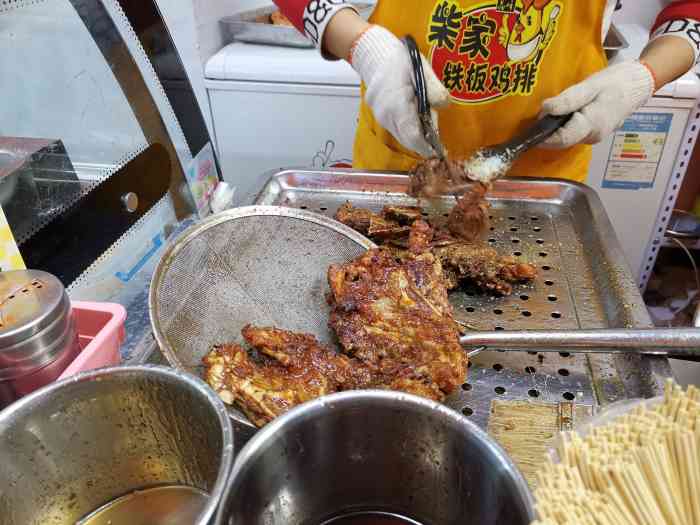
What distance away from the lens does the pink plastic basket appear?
4.17ft

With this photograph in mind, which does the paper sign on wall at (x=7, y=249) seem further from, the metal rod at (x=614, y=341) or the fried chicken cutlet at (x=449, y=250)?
the metal rod at (x=614, y=341)

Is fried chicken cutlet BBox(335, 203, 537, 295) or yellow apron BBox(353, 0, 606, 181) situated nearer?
fried chicken cutlet BBox(335, 203, 537, 295)

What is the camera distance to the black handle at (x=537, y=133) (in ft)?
6.49

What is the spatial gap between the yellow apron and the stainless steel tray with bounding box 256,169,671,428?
0.82ft

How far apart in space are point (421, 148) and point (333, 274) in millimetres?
716

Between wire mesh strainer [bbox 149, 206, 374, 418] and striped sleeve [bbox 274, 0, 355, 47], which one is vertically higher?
striped sleeve [bbox 274, 0, 355, 47]

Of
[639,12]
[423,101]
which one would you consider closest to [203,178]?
[423,101]

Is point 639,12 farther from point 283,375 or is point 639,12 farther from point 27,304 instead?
point 27,304

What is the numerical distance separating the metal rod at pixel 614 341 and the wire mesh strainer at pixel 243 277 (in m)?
0.57

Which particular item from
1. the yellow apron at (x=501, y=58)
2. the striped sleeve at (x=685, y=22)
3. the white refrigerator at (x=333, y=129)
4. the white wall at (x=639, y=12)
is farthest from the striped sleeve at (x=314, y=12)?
the white wall at (x=639, y=12)

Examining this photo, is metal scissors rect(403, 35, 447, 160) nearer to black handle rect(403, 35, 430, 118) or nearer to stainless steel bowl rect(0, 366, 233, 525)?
black handle rect(403, 35, 430, 118)

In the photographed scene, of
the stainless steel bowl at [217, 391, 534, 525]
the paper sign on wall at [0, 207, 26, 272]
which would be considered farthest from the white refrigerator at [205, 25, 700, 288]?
the stainless steel bowl at [217, 391, 534, 525]

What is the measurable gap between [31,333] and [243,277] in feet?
2.35

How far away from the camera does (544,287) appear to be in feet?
5.96
